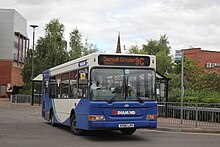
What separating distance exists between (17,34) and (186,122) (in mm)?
50715

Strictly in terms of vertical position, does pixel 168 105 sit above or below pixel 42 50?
below

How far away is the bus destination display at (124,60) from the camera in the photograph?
1355 centimetres

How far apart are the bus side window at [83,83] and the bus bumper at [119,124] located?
1102 mm

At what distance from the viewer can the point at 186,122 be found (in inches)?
767

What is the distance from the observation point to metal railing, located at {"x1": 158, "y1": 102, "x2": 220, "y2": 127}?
18.7 meters

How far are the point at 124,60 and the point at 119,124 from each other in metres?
2.23

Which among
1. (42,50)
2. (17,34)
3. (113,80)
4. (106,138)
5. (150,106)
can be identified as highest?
(17,34)

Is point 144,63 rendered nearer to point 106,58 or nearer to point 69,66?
point 106,58

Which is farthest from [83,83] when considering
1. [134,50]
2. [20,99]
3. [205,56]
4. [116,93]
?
[205,56]

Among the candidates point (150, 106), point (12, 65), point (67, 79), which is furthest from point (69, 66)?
point (12, 65)

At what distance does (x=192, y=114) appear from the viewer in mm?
19531

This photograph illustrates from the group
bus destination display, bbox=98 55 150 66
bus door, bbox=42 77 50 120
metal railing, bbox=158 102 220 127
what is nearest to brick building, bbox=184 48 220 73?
metal railing, bbox=158 102 220 127

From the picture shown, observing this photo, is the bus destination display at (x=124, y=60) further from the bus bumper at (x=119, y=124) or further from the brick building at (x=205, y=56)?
the brick building at (x=205, y=56)

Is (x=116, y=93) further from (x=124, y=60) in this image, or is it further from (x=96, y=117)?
(x=124, y=60)
